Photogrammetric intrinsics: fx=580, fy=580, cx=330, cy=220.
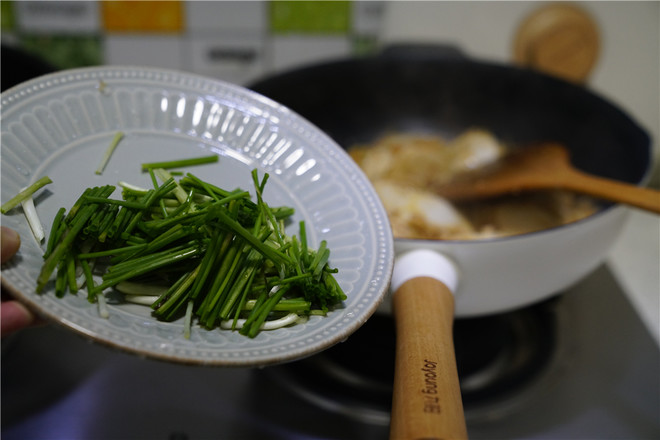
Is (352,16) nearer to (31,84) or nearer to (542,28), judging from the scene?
(542,28)

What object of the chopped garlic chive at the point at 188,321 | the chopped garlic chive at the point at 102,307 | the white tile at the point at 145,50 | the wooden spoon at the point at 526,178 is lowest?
the chopped garlic chive at the point at 102,307

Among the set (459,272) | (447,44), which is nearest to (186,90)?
(459,272)

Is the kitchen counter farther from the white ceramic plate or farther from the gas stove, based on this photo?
the white ceramic plate

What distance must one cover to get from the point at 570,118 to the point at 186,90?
2.76 ft

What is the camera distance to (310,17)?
4.54 ft

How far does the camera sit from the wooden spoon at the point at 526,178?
95 centimetres

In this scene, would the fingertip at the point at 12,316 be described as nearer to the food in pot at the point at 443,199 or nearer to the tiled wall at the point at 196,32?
the food in pot at the point at 443,199

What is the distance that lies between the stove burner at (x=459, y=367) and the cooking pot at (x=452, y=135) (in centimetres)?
13

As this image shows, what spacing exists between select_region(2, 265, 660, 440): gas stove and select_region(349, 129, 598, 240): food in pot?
0.53ft

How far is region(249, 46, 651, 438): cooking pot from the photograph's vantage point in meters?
0.53

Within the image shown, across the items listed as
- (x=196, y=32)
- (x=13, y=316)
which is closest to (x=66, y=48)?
(x=196, y=32)

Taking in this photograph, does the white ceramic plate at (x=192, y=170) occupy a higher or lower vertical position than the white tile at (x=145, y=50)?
lower

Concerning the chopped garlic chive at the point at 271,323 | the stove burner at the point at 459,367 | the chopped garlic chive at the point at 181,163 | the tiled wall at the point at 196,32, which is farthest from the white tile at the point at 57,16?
the chopped garlic chive at the point at 271,323

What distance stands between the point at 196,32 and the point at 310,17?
10.8 inches
